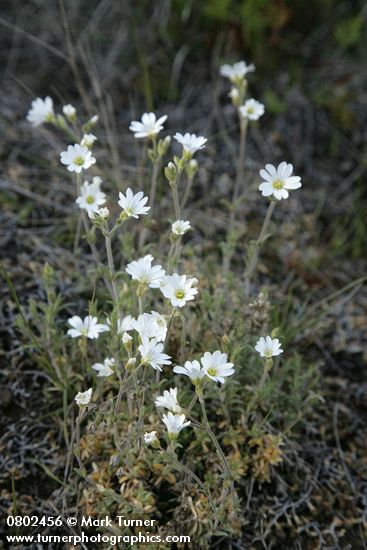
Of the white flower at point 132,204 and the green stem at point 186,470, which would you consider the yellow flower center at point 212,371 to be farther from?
the white flower at point 132,204

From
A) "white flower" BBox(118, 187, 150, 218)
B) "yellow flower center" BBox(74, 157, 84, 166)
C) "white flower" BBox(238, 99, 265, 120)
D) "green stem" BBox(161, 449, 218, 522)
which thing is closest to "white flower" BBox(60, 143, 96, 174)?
"yellow flower center" BBox(74, 157, 84, 166)

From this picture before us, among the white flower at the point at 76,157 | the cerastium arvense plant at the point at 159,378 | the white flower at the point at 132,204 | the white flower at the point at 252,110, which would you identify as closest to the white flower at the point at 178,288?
the cerastium arvense plant at the point at 159,378

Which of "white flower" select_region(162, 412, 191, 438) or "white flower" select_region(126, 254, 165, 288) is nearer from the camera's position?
"white flower" select_region(162, 412, 191, 438)

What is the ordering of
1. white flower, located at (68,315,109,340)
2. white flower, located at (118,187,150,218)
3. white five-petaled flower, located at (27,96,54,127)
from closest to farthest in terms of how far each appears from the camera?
1. white flower, located at (118,187,150,218)
2. white flower, located at (68,315,109,340)
3. white five-petaled flower, located at (27,96,54,127)

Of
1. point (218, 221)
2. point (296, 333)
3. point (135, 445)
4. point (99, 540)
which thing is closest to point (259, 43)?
point (218, 221)

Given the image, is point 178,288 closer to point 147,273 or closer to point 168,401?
point 147,273

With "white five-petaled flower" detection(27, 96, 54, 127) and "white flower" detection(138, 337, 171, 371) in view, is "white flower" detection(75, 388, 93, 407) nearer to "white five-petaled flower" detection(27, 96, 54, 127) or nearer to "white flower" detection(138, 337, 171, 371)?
"white flower" detection(138, 337, 171, 371)

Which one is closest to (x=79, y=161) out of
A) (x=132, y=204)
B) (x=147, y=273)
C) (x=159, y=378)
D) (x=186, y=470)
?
(x=132, y=204)

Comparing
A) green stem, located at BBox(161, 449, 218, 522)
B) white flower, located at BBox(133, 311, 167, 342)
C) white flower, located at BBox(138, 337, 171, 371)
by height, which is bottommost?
green stem, located at BBox(161, 449, 218, 522)
